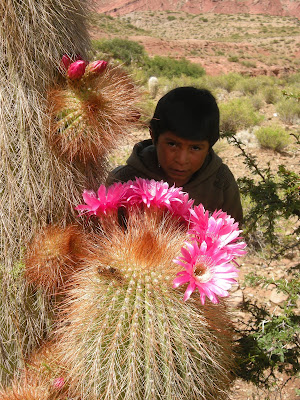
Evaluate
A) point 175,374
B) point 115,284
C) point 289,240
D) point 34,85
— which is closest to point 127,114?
point 34,85

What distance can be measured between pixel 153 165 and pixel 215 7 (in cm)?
5500

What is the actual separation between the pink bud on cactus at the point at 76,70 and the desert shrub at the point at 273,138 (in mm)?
5195

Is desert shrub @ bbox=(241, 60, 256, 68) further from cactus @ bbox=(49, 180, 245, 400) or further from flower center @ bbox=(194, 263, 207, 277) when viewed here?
flower center @ bbox=(194, 263, 207, 277)

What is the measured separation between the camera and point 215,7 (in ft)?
164

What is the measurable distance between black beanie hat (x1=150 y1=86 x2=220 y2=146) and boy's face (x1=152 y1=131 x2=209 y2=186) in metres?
0.03

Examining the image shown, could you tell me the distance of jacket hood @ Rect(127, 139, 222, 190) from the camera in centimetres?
169

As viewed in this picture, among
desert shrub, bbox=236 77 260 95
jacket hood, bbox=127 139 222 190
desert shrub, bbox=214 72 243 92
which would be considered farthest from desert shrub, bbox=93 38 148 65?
jacket hood, bbox=127 139 222 190

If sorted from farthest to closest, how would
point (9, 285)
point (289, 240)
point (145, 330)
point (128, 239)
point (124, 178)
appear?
point (289, 240) → point (124, 178) → point (9, 285) → point (128, 239) → point (145, 330)

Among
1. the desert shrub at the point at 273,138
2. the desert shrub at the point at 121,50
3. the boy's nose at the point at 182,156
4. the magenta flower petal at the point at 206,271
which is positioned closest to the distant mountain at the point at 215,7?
the desert shrub at the point at 121,50

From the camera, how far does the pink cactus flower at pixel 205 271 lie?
0.82 metres

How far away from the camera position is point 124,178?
1705 millimetres

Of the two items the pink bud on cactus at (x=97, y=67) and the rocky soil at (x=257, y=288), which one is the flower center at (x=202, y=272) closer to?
the rocky soil at (x=257, y=288)

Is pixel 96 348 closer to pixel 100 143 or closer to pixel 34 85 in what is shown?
pixel 100 143

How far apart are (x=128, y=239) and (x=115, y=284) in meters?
0.12
